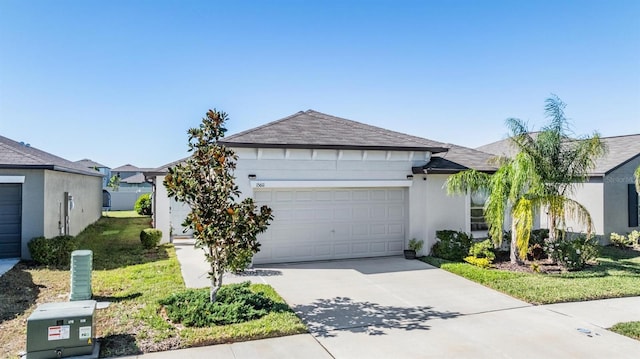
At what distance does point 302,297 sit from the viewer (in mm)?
7934

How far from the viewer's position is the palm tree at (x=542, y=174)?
10070 mm

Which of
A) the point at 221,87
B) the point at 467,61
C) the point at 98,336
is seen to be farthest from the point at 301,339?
the point at 467,61

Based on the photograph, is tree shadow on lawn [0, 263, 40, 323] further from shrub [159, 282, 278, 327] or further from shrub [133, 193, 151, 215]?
shrub [133, 193, 151, 215]

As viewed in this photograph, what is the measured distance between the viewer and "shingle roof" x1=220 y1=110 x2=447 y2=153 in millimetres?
10580

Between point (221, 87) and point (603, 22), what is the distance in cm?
1330

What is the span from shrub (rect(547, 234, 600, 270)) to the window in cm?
244

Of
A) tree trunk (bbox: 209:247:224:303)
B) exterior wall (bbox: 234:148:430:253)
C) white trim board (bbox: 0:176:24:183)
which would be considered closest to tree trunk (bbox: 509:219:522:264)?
exterior wall (bbox: 234:148:430:253)

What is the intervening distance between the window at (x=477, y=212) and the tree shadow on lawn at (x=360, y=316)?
6.67 meters

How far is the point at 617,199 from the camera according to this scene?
1484 centimetres

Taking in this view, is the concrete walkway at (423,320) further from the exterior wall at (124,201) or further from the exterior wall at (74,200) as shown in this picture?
the exterior wall at (124,201)

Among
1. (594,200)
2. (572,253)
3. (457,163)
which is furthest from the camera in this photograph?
(594,200)

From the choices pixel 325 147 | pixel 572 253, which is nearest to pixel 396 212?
pixel 325 147

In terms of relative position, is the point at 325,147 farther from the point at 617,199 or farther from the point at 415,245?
the point at 617,199

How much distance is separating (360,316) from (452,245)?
6094 millimetres
